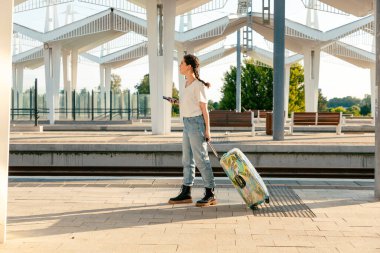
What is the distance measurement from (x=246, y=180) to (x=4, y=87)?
2.78m

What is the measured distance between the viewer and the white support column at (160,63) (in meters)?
18.8

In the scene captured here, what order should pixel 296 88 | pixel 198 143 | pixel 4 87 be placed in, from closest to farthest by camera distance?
pixel 4 87 → pixel 198 143 → pixel 296 88

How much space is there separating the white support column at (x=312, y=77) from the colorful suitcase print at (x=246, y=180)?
30484mm

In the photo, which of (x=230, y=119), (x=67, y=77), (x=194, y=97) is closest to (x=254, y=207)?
(x=194, y=97)

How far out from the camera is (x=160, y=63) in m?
18.8

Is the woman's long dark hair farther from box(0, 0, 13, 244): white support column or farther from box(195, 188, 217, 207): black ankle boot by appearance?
box(0, 0, 13, 244): white support column

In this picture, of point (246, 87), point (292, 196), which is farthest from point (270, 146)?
point (246, 87)

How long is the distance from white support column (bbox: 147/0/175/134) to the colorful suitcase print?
1283 centimetres

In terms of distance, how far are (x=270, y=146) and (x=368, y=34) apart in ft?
77.4

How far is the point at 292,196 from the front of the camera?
7.12 meters

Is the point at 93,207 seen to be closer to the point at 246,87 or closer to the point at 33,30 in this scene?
the point at 33,30

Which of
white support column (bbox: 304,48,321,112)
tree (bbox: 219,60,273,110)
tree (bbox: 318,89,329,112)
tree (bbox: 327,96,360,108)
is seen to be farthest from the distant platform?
tree (bbox: 327,96,360,108)

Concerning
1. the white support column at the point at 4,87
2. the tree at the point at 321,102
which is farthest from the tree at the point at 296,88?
the white support column at the point at 4,87

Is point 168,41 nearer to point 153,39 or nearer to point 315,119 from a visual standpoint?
point 153,39
